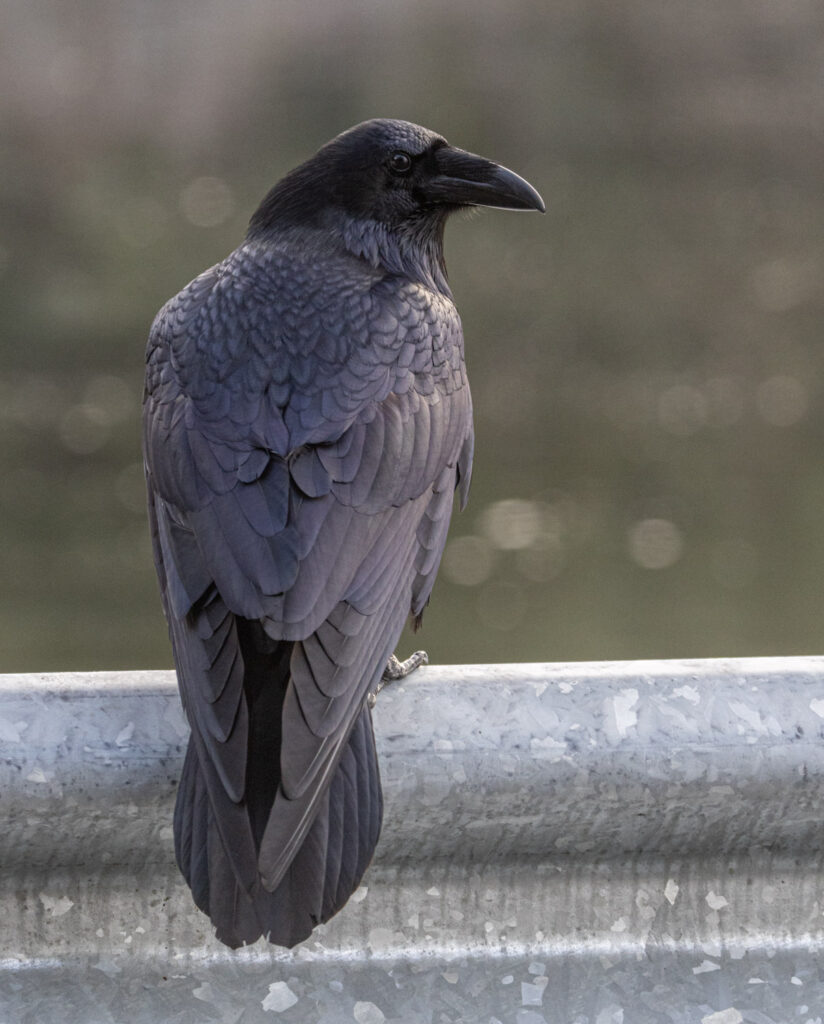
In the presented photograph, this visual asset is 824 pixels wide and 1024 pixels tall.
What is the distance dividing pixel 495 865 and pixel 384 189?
3.59 ft

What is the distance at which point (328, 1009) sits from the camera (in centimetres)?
130

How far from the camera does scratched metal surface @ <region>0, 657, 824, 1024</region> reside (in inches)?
50.9

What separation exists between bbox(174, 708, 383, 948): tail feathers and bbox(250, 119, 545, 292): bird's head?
0.97 metres

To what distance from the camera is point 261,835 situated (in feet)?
4.01

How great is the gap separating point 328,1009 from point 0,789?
359 millimetres

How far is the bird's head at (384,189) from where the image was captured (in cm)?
205

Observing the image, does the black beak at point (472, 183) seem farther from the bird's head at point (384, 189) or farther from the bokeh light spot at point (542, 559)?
the bokeh light spot at point (542, 559)

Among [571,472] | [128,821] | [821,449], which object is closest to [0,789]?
[128,821]

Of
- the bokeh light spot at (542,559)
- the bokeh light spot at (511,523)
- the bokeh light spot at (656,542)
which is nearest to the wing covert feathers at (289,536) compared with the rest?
the bokeh light spot at (542,559)

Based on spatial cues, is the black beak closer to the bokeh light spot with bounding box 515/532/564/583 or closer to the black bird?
the black bird

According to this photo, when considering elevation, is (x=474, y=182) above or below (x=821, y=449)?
above

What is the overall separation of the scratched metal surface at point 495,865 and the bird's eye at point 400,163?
95 centimetres

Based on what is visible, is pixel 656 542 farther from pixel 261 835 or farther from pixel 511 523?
pixel 261 835

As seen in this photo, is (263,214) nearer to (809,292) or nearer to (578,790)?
(578,790)
